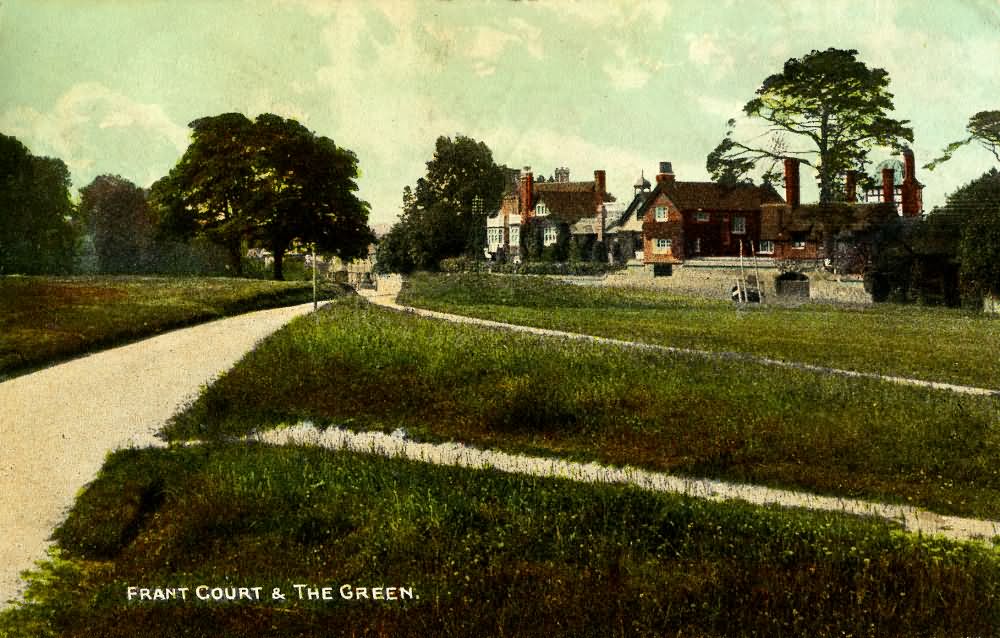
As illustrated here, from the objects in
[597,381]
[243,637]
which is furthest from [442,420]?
[243,637]

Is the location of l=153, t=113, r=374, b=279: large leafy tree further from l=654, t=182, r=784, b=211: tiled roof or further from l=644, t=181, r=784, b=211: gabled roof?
l=654, t=182, r=784, b=211: tiled roof

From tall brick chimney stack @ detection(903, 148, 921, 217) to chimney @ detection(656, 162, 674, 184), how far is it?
3.14 meters

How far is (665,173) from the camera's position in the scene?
1144cm

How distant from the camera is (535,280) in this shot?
16.9 m

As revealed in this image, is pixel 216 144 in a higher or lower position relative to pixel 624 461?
higher

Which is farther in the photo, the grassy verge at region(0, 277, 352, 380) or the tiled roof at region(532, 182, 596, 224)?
the tiled roof at region(532, 182, 596, 224)

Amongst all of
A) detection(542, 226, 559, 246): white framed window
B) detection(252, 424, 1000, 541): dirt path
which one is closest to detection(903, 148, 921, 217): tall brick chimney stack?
detection(252, 424, 1000, 541): dirt path

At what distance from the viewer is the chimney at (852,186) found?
461 inches

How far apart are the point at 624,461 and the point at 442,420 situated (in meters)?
2.63

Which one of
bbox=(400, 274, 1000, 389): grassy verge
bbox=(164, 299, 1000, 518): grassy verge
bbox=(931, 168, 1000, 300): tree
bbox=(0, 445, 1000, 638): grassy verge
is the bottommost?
bbox=(0, 445, 1000, 638): grassy verge

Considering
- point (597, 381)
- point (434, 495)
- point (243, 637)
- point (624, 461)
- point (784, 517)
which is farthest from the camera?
point (597, 381)

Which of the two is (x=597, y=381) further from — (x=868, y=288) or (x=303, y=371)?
(x=868, y=288)

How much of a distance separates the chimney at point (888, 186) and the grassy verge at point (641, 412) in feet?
9.26

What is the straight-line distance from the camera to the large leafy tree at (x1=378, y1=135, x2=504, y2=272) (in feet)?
42.0
